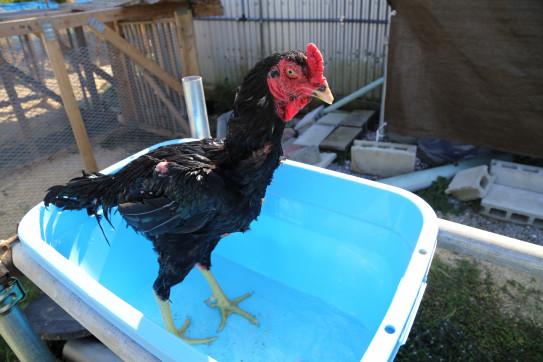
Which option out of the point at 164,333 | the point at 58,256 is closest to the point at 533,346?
the point at 164,333

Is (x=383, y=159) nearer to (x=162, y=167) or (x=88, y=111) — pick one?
(x=162, y=167)

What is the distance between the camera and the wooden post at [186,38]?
158 inches

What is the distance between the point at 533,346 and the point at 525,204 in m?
1.37

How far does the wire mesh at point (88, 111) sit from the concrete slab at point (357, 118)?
2108 millimetres

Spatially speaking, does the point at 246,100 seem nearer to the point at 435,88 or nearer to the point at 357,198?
the point at 357,198

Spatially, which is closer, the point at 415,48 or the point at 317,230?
the point at 317,230

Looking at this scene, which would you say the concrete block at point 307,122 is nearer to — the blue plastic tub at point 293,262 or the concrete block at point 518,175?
the concrete block at point 518,175

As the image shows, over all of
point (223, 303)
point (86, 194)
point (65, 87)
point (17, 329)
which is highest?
point (65, 87)

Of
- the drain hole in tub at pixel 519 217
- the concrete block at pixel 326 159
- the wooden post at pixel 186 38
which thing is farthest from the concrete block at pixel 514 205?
the wooden post at pixel 186 38

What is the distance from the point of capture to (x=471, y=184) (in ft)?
10.1

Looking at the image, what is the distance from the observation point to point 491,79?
3174 mm

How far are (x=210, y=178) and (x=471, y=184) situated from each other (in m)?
2.56

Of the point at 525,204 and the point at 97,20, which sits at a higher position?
the point at 97,20

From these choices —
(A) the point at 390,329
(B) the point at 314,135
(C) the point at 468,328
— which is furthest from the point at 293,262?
(B) the point at 314,135
